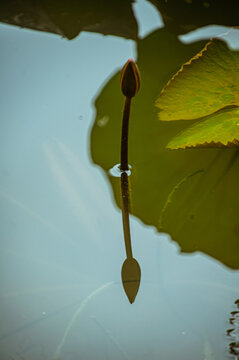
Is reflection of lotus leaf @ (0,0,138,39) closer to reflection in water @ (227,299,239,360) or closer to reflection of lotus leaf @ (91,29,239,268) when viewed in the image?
reflection of lotus leaf @ (91,29,239,268)

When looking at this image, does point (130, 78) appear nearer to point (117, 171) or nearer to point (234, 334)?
point (117, 171)

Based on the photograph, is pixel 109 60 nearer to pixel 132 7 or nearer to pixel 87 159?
pixel 132 7

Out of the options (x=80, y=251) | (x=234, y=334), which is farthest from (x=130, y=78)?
(x=234, y=334)

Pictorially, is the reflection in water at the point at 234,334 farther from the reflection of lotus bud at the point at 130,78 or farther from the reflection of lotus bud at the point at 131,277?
the reflection of lotus bud at the point at 130,78

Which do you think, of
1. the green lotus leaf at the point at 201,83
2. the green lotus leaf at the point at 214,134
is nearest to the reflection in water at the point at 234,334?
the green lotus leaf at the point at 214,134

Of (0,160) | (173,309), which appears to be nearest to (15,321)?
(173,309)

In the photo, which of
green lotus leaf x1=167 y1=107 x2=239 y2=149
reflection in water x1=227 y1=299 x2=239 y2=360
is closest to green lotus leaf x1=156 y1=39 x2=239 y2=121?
green lotus leaf x1=167 y1=107 x2=239 y2=149
